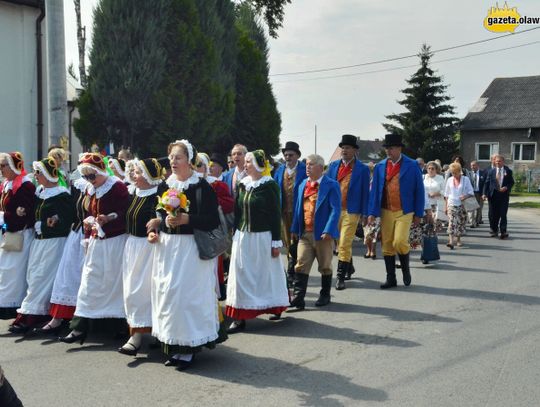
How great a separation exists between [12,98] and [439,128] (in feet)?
111

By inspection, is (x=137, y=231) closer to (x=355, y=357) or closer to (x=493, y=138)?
(x=355, y=357)

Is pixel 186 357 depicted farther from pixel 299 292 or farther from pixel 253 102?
pixel 253 102

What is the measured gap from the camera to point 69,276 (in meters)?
6.63

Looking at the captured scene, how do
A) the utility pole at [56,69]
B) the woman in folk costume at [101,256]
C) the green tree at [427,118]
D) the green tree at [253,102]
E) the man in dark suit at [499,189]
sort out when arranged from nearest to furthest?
the woman in folk costume at [101,256]
the utility pole at [56,69]
the man in dark suit at [499,189]
the green tree at [253,102]
the green tree at [427,118]

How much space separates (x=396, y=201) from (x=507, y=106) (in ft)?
145

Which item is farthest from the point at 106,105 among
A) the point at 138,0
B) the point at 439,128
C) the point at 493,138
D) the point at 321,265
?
the point at 493,138

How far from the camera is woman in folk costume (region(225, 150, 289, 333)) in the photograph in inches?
266

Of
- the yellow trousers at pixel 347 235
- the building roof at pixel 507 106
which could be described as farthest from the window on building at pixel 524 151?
the yellow trousers at pixel 347 235

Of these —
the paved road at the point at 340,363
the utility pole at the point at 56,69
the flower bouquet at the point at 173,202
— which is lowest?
the paved road at the point at 340,363

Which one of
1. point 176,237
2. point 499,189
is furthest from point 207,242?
point 499,189

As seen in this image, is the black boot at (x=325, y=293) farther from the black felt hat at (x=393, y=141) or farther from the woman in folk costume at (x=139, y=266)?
the woman in folk costume at (x=139, y=266)

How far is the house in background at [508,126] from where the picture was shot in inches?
1839

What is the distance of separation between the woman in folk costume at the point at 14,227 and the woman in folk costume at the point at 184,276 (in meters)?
2.30

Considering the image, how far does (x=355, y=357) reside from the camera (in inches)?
228
